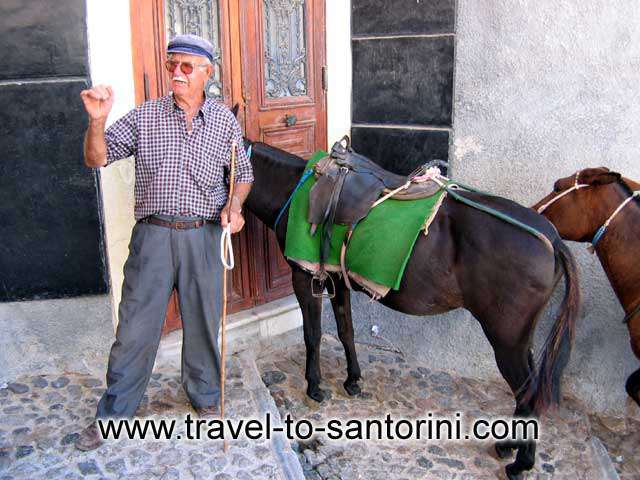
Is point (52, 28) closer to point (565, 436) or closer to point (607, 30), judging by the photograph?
point (607, 30)

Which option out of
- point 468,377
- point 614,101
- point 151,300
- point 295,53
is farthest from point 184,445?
point 614,101

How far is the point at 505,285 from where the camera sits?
11.3ft

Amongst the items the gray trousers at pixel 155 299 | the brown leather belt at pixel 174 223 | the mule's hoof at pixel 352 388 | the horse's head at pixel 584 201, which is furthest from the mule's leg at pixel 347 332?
the horse's head at pixel 584 201

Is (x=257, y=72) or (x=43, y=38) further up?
(x=43, y=38)

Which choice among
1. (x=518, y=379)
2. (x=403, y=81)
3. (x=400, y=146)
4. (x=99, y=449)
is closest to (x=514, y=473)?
(x=518, y=379)

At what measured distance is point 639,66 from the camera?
3996mm

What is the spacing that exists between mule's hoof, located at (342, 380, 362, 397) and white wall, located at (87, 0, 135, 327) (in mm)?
1627

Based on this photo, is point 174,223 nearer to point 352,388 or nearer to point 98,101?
point 98,101

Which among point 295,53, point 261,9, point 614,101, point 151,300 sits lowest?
point 151,300

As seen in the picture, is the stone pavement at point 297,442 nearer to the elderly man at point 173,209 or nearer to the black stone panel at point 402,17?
the elderly man at point 173,209

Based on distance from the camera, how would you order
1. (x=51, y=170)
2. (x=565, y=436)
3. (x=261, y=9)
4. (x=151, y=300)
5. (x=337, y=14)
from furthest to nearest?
(x=337, y=14) → (x=261, y=9) → (x=565, y=436) → (x=51, y=170) → (x=151, y=300)

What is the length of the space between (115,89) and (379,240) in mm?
1875

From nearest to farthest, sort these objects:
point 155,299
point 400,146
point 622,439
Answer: point 155,299 → point 622,439 → point 400,146

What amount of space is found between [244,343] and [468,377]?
170 cm
